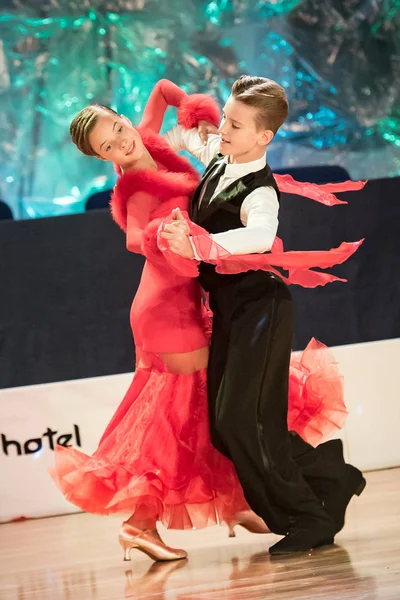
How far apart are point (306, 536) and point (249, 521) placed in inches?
7.0

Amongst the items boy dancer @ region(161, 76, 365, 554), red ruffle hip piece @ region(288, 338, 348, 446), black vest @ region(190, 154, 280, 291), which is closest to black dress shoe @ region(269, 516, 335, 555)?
boy dancer @ region(161, 76, 365, 554)

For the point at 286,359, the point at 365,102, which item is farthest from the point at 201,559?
the point at 365,102

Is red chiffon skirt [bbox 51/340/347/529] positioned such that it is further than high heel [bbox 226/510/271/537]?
No

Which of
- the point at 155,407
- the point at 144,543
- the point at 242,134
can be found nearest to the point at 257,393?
the point at 155,407

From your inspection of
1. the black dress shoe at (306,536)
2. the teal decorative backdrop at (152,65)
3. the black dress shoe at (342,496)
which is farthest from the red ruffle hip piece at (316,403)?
the teal decorative backdrop at (152,65)

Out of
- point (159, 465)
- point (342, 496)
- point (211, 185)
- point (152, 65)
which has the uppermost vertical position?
point (152, 65)

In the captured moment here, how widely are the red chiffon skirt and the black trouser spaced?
6cm

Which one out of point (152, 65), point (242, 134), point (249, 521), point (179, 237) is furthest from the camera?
point (152, 65)

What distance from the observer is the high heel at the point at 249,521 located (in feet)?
8.09

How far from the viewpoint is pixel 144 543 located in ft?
7.98

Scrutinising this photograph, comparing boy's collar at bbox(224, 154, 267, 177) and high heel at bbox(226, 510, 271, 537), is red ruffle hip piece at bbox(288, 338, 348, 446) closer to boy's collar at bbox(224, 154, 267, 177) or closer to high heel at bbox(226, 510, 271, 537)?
high heel at bbox(226, 510, 271, 537)

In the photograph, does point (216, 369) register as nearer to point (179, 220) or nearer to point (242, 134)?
point (179, 220)

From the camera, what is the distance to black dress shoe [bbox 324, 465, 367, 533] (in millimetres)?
2473

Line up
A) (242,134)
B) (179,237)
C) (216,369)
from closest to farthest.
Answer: (179,237) → (242,134) → (216,369)
